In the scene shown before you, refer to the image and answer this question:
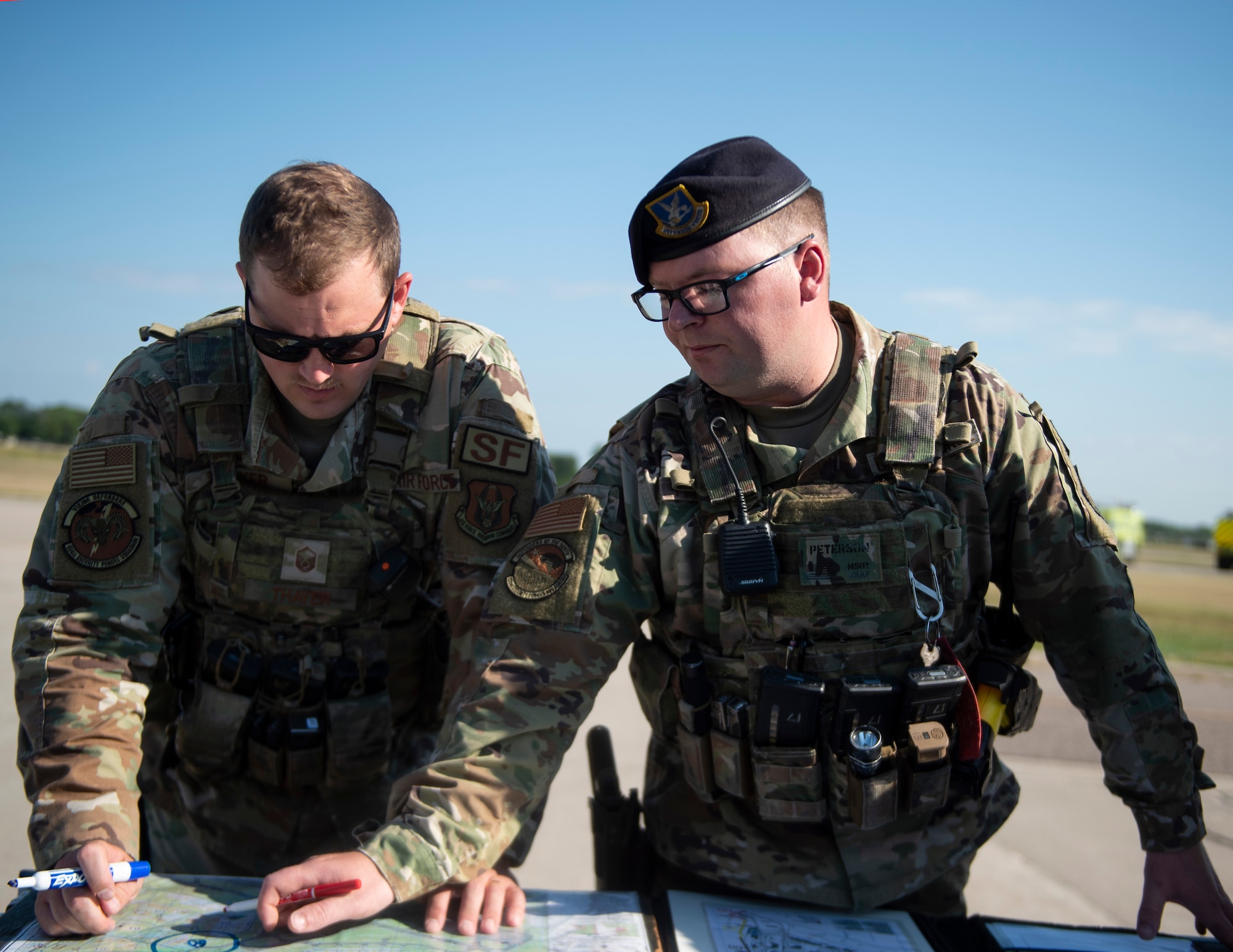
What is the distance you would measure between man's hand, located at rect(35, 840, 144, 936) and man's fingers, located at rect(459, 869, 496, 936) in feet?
2.28

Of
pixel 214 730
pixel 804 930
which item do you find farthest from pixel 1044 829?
pixel 214 730

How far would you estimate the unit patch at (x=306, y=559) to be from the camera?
2451 mm

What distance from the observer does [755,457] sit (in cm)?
221

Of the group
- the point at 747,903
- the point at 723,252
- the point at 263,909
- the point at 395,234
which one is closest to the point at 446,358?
the point at 395,234

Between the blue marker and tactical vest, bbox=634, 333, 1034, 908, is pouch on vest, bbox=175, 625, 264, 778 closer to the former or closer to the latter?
the blue marker

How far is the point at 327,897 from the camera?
1783mm

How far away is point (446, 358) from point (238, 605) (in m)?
0.90

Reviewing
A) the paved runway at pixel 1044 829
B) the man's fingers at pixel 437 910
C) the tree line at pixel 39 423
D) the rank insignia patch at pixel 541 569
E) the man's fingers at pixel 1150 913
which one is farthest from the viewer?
the tree line at pixel 39 423

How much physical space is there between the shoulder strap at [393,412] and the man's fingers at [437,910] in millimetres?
1009

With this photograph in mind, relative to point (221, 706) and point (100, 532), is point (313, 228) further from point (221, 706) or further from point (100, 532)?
point (221, 706)

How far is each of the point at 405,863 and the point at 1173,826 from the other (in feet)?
5.61

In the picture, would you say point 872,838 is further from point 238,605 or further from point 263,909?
point 238,605

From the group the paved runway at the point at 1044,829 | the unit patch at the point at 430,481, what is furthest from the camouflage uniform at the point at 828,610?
the paved runway at the point at 1044,829

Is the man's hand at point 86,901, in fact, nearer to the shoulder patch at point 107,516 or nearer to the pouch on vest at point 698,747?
the shoulder patch at point 107,516
